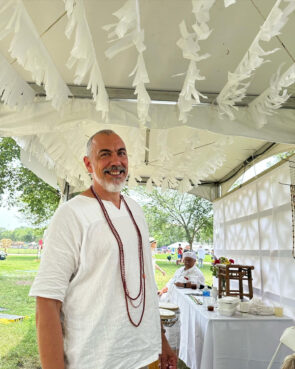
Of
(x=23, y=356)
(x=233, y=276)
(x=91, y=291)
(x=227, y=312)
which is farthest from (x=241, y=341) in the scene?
(x=23, y=356)

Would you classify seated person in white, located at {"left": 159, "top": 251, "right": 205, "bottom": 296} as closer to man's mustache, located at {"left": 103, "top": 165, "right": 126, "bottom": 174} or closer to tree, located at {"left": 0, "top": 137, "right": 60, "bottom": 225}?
man's mustache, located at {"left": 103, "top": 165, "right": 126, "bottom": 174}

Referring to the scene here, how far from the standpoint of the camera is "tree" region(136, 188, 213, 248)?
18500 millimetres

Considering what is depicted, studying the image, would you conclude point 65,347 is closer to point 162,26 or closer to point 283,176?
point 162,26

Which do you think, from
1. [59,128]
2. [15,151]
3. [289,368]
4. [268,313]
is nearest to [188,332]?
[268,313]

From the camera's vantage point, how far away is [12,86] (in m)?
2.25

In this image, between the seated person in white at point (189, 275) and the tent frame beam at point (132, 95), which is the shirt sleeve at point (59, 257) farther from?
the seated person in white at point (189, 275)

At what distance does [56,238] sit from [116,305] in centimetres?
34

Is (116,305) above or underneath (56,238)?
underneath

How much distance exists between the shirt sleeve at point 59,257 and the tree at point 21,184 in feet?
28.1

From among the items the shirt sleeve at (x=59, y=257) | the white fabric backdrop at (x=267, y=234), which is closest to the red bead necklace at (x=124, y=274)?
the shirt sleeve at (x=59, y=257)

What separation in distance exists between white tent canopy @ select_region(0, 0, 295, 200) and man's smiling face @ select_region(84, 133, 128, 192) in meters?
0.31

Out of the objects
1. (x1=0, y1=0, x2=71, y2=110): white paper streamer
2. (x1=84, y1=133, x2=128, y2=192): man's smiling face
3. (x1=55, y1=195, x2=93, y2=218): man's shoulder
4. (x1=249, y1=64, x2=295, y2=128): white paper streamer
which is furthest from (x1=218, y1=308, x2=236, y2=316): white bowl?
(x1=0, y1=0, x2=71, y2=110): white paper streamer

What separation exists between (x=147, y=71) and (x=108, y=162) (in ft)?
4.71

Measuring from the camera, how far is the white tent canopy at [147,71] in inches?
55.7
